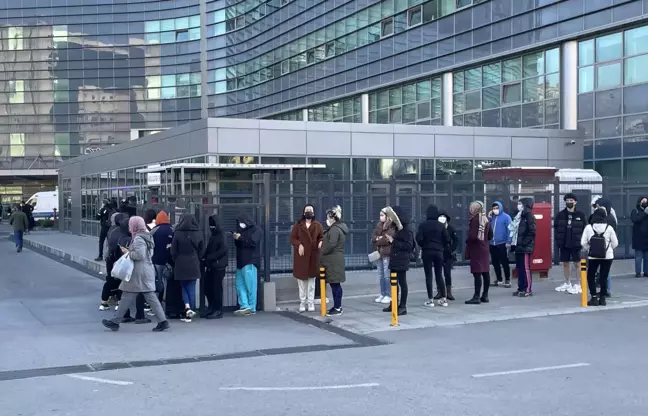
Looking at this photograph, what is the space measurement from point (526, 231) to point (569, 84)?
49.9 ft

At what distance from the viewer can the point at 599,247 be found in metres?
12.7

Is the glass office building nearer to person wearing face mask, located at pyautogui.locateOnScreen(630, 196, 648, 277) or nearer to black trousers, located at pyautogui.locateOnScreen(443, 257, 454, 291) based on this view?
person wearing face mask, located at pyautogui.locateOnScreen(630, 196, 648, 277)

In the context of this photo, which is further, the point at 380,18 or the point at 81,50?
the point at 81,50

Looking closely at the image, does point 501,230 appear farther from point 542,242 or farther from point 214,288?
point 214,288

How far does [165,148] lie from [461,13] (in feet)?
46.0

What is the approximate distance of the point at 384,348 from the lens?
9.76 meters

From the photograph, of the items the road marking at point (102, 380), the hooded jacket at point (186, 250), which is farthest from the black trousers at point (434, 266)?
the road marking at point (102, 380)

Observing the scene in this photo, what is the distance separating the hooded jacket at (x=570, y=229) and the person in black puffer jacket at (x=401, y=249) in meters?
3.72

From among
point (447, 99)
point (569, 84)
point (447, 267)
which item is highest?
point (447, 99)

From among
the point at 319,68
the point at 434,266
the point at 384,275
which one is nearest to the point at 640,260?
the point at 434,266

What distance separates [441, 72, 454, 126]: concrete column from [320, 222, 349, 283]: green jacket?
21.5m

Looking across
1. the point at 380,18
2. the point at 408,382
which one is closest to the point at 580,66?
the point at 380,18

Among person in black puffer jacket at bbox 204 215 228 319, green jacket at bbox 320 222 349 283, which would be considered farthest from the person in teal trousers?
green jacket at bbox 320 222 349 283

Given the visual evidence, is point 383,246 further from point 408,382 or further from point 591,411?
point 591,411
